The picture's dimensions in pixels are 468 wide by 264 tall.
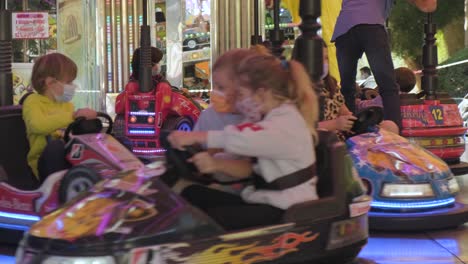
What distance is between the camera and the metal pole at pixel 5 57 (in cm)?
398

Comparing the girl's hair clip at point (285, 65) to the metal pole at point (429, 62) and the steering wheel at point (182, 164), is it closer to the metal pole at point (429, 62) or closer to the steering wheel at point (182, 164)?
the steering wheel at point (182, 164)

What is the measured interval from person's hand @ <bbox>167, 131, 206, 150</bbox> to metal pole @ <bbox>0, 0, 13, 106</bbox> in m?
1.79

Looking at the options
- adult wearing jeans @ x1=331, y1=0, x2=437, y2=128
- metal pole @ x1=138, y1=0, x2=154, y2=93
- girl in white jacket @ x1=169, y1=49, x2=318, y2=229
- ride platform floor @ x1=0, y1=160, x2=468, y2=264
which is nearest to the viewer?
girl in white jacket @ x1=169, y1=49, x2=318, y2=229

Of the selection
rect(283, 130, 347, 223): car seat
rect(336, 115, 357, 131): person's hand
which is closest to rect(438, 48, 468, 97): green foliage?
rect(336, 115, 357, 131): person's hand

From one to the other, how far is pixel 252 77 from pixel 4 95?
6.56 feet

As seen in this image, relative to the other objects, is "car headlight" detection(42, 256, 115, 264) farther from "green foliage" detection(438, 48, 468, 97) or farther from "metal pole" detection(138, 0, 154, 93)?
"green foliage" detection(438, 48, 468, 97)

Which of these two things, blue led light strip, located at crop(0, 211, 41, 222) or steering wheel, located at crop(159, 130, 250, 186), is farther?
blue led light strip, located at crop(0, 211, 41, 222)

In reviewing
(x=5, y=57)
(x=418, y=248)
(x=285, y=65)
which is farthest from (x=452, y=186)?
(x=5, y=57)

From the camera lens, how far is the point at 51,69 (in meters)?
3.71

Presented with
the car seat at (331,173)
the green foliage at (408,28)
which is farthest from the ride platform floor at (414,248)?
the green foliage at (408,28)

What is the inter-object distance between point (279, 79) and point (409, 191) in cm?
139

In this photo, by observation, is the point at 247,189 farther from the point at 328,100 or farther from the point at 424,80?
the point at 424,80

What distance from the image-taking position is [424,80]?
18.6 ft

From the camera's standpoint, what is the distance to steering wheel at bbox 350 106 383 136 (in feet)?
13.0
